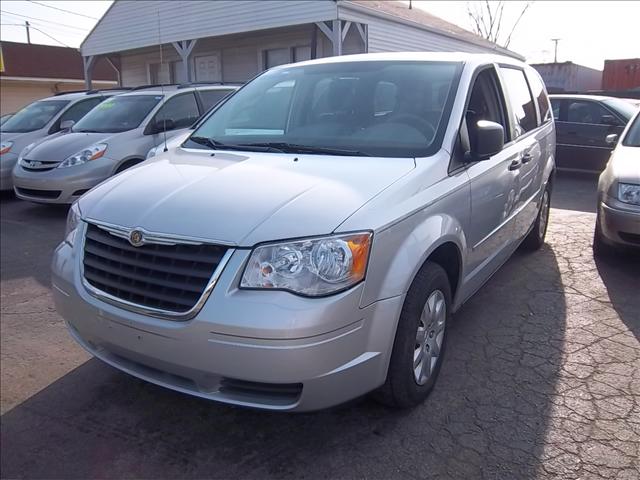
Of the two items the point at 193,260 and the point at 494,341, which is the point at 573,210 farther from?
the point at 193,260

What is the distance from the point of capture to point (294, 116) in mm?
3715

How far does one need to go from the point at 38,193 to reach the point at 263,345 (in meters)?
6.42

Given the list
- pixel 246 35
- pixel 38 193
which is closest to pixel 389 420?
pixel 38 193

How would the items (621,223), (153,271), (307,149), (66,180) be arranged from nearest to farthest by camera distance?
(153,271) < (307,149) < (621,223) < (66,180)

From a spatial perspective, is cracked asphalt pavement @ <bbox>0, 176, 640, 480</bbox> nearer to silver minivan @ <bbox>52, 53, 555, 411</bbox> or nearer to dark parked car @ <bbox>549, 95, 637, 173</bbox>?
silver minivan @ <bbox>52, 53, 555, 411</bbox>

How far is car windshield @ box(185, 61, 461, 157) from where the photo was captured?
10.5 ft

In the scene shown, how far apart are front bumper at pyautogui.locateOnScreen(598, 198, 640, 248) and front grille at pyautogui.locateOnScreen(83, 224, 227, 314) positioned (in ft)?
12.6

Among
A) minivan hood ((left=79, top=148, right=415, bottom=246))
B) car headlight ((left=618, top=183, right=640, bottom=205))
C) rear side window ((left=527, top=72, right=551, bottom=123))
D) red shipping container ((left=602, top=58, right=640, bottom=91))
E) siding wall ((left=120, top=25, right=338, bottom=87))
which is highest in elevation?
siding wall ((left=120, top=25, right=338, bottom=87))

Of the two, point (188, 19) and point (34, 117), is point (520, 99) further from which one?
point (188, 19)

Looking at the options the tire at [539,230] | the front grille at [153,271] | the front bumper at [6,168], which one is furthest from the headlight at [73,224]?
the front bumper at [6,168]

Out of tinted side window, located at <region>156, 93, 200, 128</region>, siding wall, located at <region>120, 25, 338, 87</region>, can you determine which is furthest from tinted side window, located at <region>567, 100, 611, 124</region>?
tinted side window, located at <region>156, 93, 200, 128</region>

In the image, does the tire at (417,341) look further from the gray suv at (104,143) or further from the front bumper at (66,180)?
the front bumper at (66,180)

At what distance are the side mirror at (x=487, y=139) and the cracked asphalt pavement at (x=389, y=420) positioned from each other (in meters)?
1.29

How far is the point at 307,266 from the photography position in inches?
88.6
